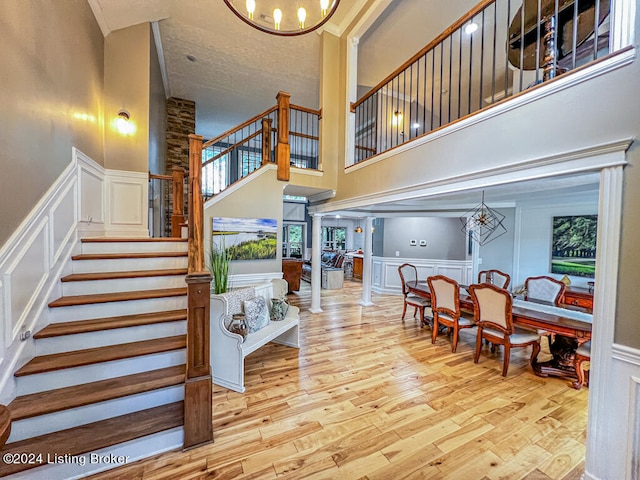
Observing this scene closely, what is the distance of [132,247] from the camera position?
9.75 ft

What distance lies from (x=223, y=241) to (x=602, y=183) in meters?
3.81

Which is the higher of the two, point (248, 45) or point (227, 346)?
point (248, 45)

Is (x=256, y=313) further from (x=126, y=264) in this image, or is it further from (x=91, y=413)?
(x=91, y=413)

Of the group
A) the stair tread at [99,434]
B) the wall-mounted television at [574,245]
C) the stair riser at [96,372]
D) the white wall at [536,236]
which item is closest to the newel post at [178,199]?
the stair riser at [96,372]

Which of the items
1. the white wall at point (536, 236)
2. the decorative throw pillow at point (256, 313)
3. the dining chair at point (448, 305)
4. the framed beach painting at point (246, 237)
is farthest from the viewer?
the white wall at point (536, 236)

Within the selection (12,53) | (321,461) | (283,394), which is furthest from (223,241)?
(321,461)

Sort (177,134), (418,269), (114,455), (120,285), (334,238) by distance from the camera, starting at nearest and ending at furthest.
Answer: (114,455), (120,285), (177,134), (418,269), (334,238)

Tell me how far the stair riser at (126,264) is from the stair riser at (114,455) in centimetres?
164

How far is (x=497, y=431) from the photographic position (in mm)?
2096

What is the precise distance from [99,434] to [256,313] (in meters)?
1.59

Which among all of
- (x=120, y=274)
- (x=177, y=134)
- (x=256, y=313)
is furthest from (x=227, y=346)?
(x=177, y=134)

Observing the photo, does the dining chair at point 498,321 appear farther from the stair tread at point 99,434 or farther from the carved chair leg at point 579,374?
the stair tread at point 99,434

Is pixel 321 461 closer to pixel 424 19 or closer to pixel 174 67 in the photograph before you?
pixel 424 19

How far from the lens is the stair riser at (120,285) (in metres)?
2.33
